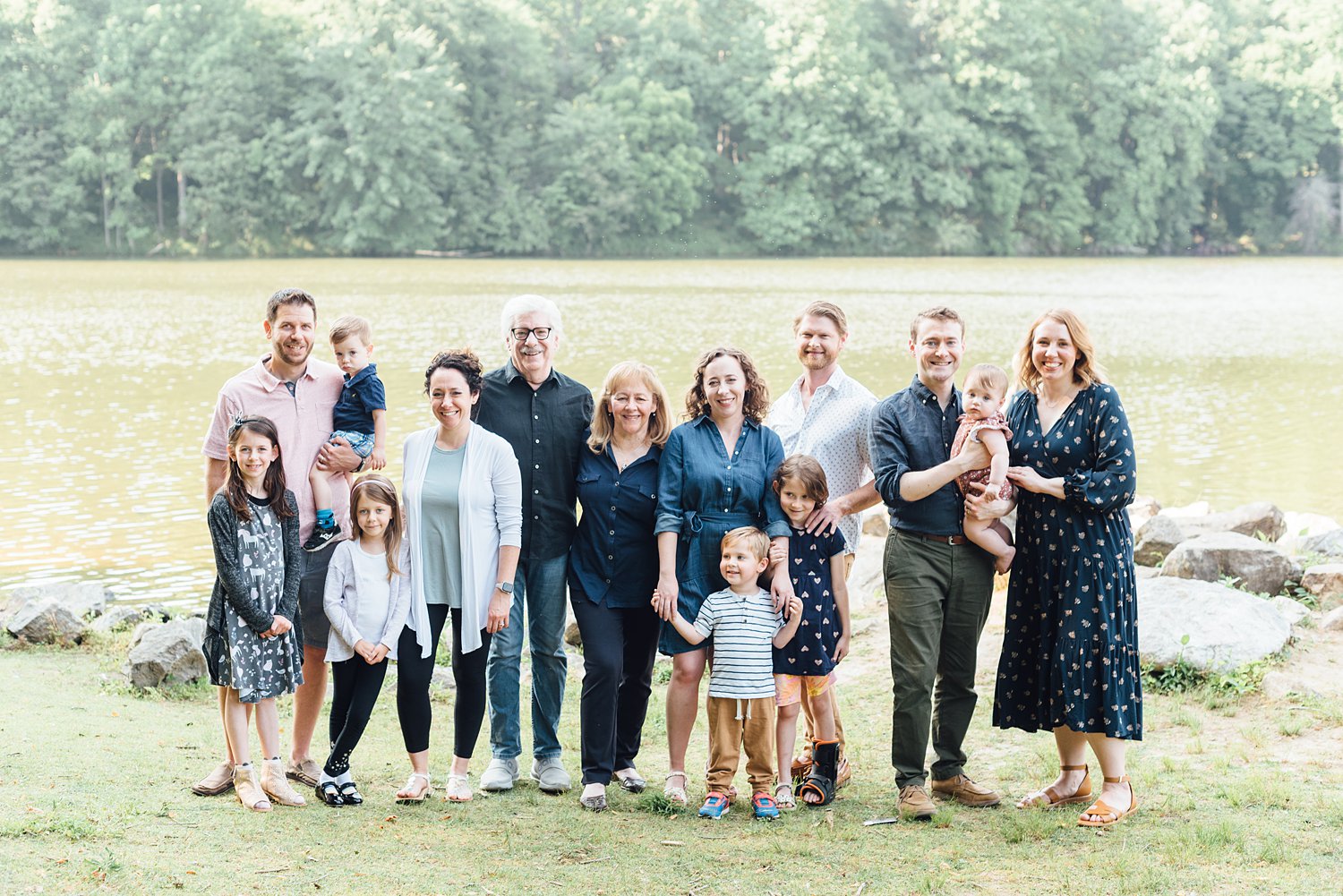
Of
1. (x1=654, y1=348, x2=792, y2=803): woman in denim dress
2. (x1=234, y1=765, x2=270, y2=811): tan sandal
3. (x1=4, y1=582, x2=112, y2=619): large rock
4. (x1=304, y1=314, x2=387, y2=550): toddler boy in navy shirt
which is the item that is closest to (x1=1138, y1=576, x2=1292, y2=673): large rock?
(x1=654, y1=348, x2=792, y2=803): woman in denim dress

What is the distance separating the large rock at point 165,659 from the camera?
6742mm

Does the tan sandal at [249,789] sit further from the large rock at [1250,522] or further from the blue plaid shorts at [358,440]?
the large rock at [1250,522]

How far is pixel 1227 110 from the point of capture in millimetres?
62469

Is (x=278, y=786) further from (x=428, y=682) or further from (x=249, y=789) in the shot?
(x=428, y=682)

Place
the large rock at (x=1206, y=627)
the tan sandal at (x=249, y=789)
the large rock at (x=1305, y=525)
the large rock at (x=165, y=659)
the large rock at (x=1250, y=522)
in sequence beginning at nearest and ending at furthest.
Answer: the tan sandal at (x=249, y=789)
the large rock at (x=1206, y=627)
the large rock at (x=165, y=659)
the large rock at (x=1250, y=522)
the large rock at (x=1305, y=525)

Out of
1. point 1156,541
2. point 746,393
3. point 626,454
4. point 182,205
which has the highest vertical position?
point 182,205

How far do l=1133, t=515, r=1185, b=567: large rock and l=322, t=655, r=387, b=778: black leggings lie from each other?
20.0ft

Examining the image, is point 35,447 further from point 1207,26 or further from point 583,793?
point 1207,26

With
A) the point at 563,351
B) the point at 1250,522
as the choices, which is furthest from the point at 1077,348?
the point at 563,351

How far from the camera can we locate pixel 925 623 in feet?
15.8

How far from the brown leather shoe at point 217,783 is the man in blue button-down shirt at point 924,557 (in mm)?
2464

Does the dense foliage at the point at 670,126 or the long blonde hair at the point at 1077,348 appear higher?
the dense foliage at the point at 670,126

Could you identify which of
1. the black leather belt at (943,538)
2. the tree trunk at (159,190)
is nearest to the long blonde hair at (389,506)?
the black leather belt at (943,538)

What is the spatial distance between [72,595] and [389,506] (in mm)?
5267
